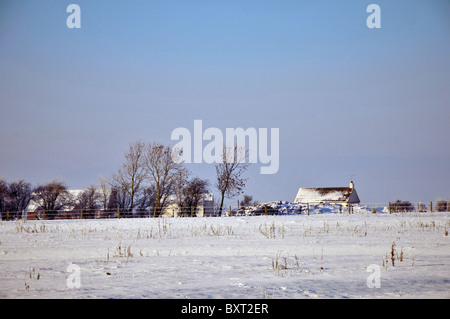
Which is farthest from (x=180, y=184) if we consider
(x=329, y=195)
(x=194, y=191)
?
(x=329, y=195)

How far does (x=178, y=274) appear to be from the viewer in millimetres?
7773

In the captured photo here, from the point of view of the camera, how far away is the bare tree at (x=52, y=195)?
213 feet

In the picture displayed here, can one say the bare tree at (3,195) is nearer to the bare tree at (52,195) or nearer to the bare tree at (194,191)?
the bare tree at (52,195)

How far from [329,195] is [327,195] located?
1.58 feet

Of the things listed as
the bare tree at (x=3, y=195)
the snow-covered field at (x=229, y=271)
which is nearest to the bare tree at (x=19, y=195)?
the bare tree at (x=3, y=195)

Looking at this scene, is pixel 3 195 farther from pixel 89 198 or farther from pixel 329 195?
pixel 329 195

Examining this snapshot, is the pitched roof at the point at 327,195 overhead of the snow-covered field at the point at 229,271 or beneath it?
overhead

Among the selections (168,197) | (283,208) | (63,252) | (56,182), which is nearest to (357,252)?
(63,252)

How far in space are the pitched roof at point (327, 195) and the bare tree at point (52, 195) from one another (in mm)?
43810

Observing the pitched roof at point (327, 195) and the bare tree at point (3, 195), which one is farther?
the pitched roof at point (327, 195)

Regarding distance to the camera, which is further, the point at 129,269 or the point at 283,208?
the point at 283,208
